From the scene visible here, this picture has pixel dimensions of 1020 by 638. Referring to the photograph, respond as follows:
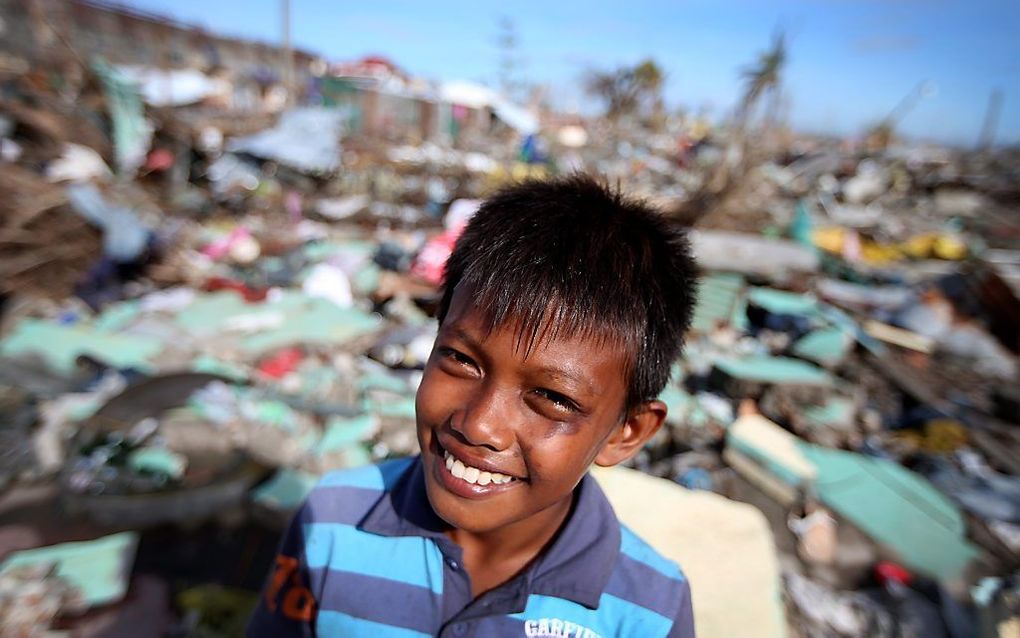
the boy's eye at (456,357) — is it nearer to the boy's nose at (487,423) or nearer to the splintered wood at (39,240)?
the boy's nose at (487,423)

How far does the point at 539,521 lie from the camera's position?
39.0 inches

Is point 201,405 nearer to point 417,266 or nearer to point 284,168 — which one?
point 417,266

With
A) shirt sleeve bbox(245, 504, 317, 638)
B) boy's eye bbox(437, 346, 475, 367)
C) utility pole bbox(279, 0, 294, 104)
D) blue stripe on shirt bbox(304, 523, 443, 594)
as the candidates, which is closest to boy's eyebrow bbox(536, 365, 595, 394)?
boy's eye bbox(437, 346, 475, 367)

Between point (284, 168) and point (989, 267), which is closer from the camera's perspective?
point (989, 267)

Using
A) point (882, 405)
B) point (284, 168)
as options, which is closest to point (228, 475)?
point (882, 405)

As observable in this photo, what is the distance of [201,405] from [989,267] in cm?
881

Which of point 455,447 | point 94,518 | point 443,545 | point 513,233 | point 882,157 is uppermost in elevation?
point 882,157

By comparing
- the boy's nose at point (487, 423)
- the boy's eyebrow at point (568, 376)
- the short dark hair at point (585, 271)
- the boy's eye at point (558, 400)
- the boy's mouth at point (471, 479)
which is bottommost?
the boy's mouth at point (471, 479)

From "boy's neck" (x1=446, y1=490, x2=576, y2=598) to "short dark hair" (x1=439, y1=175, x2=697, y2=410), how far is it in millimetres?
291

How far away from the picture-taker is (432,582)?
96 centimetres

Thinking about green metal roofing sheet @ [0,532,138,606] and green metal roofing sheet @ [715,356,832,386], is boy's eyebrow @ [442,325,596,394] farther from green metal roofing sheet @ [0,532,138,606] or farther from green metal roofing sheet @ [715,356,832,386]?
green metal roofing sheet @ [715,356,832,386]

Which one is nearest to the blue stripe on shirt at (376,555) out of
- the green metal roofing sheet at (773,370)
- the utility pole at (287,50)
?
the green metal roofing sheet at (773,370)

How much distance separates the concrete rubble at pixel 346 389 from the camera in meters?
2.21

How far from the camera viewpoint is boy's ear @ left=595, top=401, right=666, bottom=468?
0.99m
